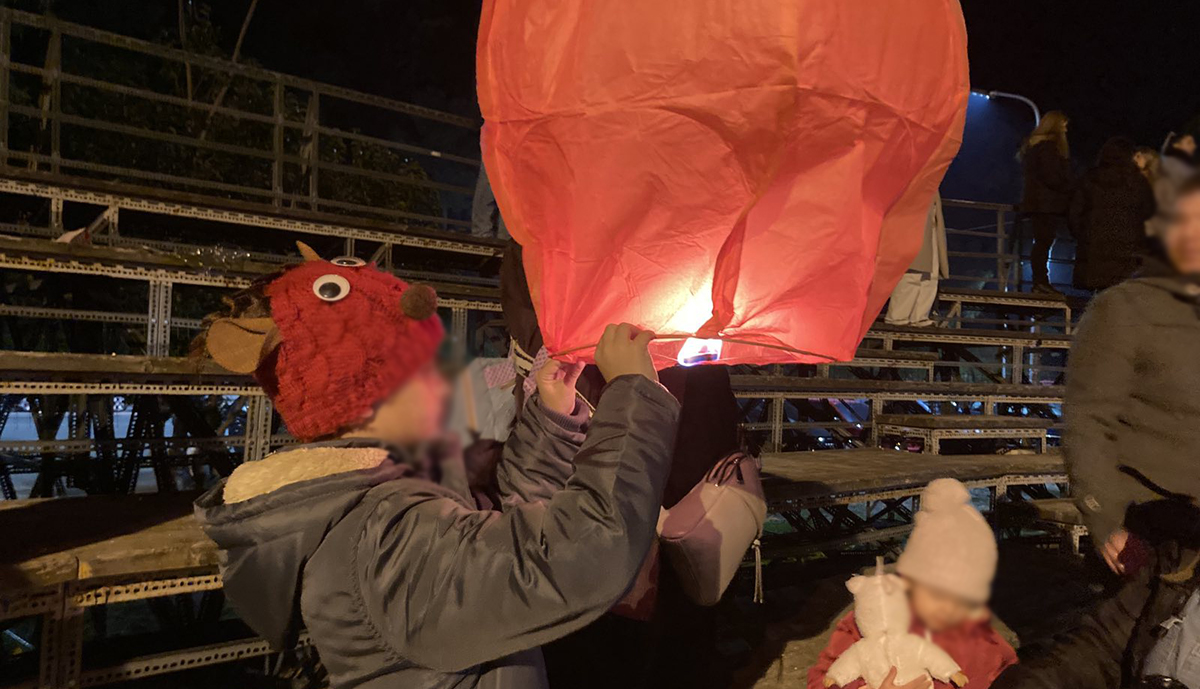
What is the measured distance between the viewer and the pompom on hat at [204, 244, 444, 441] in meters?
0.43

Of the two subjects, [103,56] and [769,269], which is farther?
[103,56]

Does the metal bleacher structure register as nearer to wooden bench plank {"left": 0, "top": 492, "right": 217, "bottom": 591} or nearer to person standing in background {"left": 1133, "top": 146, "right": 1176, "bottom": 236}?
wooden bench plank {"left": 0, "top": 492, "right": 217, "bottom": 591}

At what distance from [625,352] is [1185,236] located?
0.53m

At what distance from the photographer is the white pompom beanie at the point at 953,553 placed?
28cm

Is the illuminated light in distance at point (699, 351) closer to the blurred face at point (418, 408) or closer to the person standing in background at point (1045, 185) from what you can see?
the person standing in background at point (1045, 185)

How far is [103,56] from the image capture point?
710 centimetres

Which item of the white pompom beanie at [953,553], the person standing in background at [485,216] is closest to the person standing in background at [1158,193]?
the white pompom beanie at [953,553]

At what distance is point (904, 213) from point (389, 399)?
0.66 m

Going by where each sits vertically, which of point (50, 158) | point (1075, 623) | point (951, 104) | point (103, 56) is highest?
point (103, 56)

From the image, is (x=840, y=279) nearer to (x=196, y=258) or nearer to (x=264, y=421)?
(x=264, y=421)

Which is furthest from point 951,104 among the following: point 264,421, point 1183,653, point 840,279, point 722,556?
point 264,421

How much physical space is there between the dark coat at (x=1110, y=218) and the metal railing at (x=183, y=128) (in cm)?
394

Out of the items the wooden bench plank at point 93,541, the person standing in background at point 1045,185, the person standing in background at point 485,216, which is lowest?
the wooden bench plank at point 93,541

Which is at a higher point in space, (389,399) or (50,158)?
(50,158)
